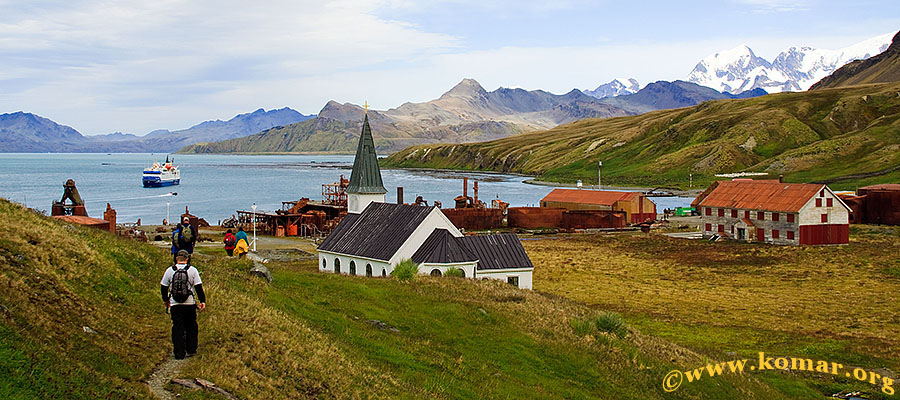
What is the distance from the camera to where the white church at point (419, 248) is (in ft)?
137

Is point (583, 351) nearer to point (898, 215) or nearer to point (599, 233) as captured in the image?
point (599, 233)

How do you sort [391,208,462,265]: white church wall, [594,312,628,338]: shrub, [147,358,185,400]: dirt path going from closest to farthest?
[147,358,185,400]: dirt path
[594,312,628,338]: shrub
[391,208,462,265]: white church wall

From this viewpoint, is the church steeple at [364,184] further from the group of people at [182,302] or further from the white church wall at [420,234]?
the group of people at [182,302]

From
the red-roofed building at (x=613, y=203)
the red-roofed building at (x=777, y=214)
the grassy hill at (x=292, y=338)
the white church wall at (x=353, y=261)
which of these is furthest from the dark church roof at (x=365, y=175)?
the red-roofed building at (x=613, y=203)

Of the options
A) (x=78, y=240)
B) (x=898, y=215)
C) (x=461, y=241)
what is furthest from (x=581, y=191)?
(x=78, y=240)

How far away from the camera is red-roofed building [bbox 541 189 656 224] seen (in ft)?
327

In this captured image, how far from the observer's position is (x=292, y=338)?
646 inches

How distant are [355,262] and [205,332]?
98.2 feet

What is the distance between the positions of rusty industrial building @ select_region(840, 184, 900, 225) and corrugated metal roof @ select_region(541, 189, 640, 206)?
2599 centimetres

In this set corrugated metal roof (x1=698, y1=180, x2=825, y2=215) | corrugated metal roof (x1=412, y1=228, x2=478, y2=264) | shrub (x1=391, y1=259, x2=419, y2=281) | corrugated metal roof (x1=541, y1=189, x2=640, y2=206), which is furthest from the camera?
corrugated metal roof (x1=541, y1=189, x2=640, y2=206)

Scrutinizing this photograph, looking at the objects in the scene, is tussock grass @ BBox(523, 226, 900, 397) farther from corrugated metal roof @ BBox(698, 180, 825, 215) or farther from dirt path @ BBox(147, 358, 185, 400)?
dirt path @ BBox(147, 358, 185, 400)

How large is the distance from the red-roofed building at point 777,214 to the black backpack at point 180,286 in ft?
226

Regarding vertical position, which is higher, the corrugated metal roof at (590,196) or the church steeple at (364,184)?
the church steeple at (364,184)

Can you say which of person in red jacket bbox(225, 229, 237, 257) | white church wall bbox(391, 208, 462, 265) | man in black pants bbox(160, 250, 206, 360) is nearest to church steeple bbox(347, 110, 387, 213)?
white church wall bbox(391, 208, 462, 265)
